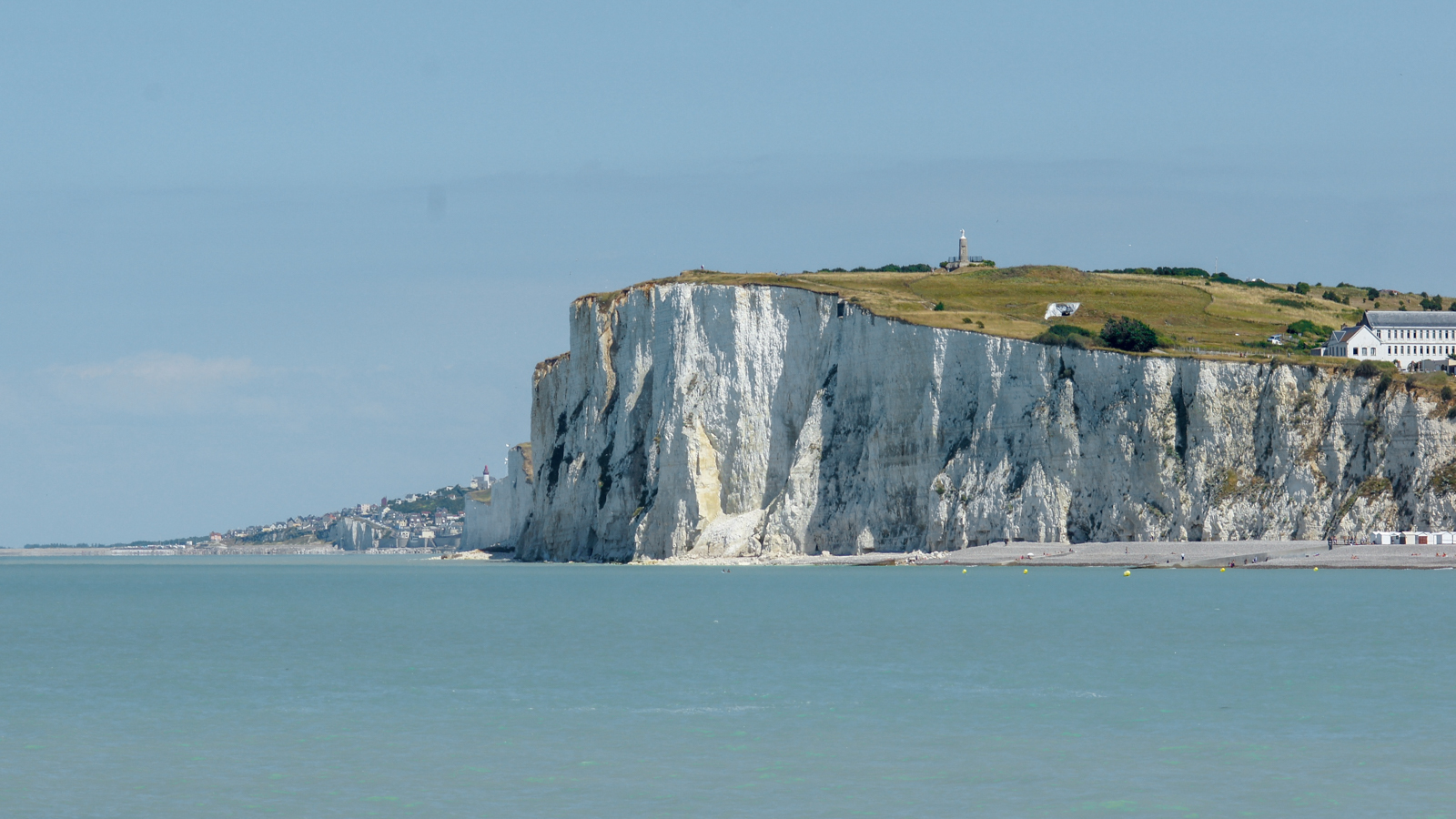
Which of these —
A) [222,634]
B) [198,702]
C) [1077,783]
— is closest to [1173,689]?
[1077,783]

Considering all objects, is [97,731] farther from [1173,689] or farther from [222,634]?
[222,634]

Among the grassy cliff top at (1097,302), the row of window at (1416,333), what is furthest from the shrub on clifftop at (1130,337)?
the row of window at (1416,333)

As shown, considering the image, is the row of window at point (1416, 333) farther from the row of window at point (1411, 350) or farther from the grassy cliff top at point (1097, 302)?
the grassy cliff top at point (1097, 302)

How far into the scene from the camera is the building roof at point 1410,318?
91625 mm

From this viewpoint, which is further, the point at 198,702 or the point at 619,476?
the point at 619,476

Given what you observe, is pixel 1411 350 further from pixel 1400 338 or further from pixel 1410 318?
pixel 1410 318

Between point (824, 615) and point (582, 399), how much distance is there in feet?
198

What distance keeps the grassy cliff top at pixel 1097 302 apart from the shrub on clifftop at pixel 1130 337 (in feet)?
3.45

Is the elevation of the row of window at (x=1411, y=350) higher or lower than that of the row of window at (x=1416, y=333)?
lower

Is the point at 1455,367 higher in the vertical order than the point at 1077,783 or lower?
higher

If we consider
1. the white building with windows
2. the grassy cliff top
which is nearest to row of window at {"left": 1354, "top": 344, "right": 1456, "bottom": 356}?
the white building with windows

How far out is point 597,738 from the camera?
21969mm

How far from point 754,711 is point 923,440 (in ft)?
194

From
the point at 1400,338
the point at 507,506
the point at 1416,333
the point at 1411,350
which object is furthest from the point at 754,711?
the point at 507,506
